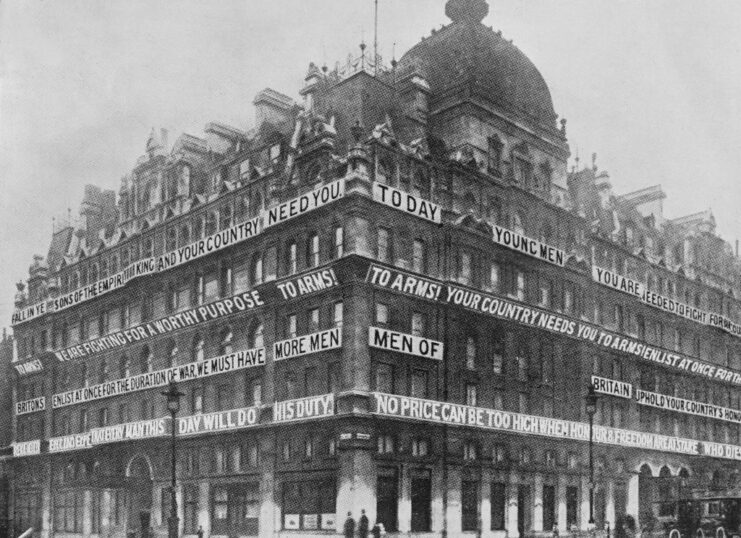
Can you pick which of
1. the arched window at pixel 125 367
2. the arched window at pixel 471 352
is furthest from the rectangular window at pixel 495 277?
the arched window at pixel 125 367

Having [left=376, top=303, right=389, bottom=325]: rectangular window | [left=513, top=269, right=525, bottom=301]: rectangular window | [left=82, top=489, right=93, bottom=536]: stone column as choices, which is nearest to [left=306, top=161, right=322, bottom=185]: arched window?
[left=376, top=303, right=389, bottom=325]: rectangular window

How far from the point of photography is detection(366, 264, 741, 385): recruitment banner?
45.6 m

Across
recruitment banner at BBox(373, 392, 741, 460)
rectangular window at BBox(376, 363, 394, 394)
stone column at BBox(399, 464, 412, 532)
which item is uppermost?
rectangular window at BBox(376, 363, 394, 394)

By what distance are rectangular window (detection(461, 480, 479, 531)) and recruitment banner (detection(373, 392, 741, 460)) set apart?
3138 mm

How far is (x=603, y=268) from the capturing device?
58906 millimetres

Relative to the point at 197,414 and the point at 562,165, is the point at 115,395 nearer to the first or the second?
the point at 197,414

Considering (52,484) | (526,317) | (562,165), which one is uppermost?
(562,165)

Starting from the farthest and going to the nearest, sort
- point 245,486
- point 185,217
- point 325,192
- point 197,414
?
point 185,217 < point 197,414 < point 245,486 < point 325,192

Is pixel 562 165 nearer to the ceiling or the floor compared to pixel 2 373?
nearer to the ceiling

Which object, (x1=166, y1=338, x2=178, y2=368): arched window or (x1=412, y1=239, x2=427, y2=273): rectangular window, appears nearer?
(x1=412, y1=239, x2=427, y2=273): rectangular window

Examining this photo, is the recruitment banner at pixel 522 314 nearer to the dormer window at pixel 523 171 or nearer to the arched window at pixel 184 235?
the dormer window at pixel 523 171

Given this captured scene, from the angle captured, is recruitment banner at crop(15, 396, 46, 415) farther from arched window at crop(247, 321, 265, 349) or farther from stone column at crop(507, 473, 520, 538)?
stone column at crop(507, 473, 520, 538)

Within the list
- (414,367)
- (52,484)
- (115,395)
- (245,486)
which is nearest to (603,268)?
(414,367)

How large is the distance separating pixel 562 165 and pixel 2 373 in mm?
46798
